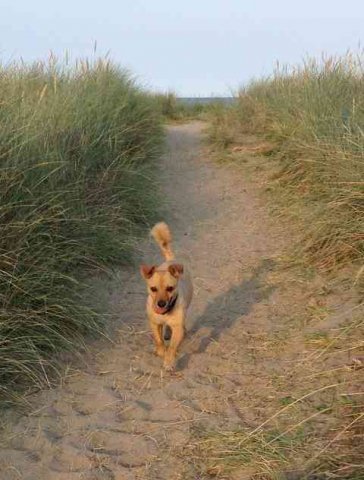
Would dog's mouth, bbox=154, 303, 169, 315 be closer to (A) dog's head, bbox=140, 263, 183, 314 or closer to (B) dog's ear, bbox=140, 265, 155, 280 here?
(A) dog's head, bbox=140, 263, 183, 314

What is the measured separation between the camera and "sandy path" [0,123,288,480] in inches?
124

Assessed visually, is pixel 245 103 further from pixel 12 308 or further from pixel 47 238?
pixel 12 308

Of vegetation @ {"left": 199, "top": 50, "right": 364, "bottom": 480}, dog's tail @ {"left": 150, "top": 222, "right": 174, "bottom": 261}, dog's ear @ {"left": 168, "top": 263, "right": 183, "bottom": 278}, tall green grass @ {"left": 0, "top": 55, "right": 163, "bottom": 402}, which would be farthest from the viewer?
dog's tail @ {"left": 150, "top": 222, "right": 174, "bottom": 261}

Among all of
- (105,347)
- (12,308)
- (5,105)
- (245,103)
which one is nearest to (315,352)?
(105,347)

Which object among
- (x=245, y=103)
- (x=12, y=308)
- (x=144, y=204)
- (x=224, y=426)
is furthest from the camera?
(x=245, y=103)

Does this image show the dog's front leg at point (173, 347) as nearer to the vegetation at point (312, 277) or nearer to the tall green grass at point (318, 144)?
the vegetation at point (312, 277)

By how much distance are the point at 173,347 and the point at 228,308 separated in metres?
1.09

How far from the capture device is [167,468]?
122 inches

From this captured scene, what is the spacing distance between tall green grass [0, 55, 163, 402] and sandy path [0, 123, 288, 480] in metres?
0.27

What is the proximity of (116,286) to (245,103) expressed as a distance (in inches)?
291

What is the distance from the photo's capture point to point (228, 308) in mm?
5160

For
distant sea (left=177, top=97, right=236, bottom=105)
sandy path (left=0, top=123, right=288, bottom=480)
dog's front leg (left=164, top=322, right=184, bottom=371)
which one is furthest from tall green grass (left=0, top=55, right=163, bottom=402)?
distant sea (left=177, top=97, right=236, bottom=105)

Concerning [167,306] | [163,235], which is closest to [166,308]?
[167,306]

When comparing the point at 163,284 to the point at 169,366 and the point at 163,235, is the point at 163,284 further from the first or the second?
the point at 163,235
